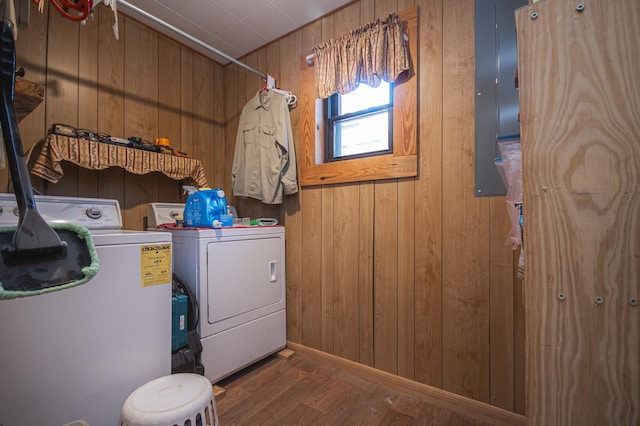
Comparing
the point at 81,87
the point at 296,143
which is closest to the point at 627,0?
the point at 296,143

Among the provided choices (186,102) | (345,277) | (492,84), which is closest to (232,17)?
(186,102)

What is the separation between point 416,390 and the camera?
165 centimetres

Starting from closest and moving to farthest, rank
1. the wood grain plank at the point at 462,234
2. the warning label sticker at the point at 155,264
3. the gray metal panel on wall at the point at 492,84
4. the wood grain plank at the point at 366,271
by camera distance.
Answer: the warning label sticker at the point at 155,264 → the gray metal panel on wall at the point at 492,84 → the wood grain plank at the point at 462,234 → the wood grain plank at the point at 366,271

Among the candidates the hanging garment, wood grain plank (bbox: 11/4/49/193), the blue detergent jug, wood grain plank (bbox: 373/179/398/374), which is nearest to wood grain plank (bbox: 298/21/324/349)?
the hanging garment

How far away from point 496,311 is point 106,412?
1810 millimetres

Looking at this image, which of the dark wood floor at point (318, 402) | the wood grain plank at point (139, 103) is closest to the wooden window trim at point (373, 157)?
the wood grain plank at point (139, 103)

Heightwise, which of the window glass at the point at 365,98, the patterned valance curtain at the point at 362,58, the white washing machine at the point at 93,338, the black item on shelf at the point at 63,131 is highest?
the patterned valance curtain at the point at 362,58

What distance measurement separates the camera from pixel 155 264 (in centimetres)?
131

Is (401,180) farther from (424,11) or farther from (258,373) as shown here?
(258,373)

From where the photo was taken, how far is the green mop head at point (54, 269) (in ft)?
1.44

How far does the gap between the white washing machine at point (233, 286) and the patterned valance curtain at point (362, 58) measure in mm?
1129

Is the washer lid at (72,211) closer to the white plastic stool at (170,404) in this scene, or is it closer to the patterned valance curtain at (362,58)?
the white plastic stool at (170,404)

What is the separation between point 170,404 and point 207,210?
1056 millimetres

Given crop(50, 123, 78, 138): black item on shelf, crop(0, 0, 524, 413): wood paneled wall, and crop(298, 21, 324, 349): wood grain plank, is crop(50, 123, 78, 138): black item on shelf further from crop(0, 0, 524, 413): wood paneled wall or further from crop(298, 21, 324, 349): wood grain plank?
crop(298, 21, 324, 349): wood grain plank
